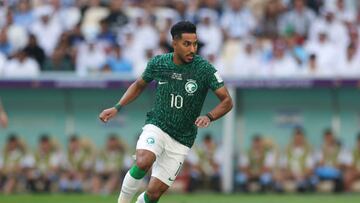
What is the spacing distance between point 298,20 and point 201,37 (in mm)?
2266

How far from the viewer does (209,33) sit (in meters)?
23.5

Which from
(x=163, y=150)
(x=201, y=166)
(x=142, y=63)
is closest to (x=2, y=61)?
(x=142, y=63)

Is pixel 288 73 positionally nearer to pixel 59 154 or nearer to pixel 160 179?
pixel 59 154

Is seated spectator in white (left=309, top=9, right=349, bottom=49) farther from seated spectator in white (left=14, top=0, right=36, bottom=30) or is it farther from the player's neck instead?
the player's neck

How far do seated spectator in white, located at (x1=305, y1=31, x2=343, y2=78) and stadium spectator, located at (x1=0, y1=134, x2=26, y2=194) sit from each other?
22.7 feet

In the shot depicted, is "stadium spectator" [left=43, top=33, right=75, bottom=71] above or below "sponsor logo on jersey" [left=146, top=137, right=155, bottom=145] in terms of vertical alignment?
below

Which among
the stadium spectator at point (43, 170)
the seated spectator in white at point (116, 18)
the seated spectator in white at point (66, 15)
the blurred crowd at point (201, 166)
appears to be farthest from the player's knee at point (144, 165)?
the seated spectator in white at point (66, 15)

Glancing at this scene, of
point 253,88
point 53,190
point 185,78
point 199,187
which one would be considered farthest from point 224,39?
point 185,78

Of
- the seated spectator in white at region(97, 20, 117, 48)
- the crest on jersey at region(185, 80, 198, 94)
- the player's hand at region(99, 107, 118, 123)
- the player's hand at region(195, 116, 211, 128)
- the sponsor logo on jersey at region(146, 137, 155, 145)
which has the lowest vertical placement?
the seated spectator in white at region(97, 20, 117, 48)

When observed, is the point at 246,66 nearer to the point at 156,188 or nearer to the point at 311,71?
the point at 311,71

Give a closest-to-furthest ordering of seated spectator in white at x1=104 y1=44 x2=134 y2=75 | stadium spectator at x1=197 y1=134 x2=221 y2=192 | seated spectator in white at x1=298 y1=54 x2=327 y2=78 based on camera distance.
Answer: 1. seated spectator in white at x1=298 y1=54 x2=327 y2=78
2. stadium spectator at x1=197 y1=134 x2=221 y2=192
3. seated spectator in white at x1=104 y1=44 x2=134 y2=75

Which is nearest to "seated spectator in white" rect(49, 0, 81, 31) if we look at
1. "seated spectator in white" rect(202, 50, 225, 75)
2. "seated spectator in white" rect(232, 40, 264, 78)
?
"seated spectator in white" rect(202, 50, 225, 75)

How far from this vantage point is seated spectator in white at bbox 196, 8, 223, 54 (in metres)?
23.3

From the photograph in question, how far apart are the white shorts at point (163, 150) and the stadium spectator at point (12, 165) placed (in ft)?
35.7
